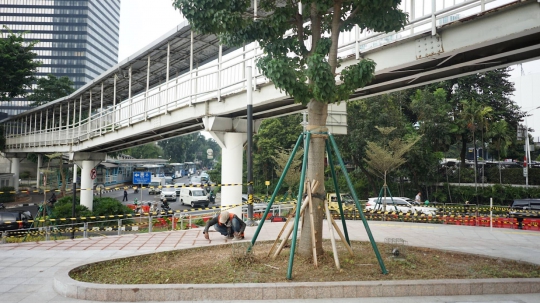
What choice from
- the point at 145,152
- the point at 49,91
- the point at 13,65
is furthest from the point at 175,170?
the point at 13,65

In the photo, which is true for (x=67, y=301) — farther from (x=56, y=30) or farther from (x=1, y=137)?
(x=56, y=30)

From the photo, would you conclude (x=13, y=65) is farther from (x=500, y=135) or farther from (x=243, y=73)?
(x=500, y=135)

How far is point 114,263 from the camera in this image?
6.65 meters

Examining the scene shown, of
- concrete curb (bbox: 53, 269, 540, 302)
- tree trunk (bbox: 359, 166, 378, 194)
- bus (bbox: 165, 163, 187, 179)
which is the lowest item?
concrete curb (bbox: 53, 269, 540, 302)

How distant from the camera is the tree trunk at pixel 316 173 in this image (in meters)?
6.70

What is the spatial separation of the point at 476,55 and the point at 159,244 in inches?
351

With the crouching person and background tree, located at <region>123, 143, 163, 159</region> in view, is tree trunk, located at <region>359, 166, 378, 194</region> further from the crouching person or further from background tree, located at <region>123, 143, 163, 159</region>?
background tree, located at <region>123, 143, 163, 159</region>

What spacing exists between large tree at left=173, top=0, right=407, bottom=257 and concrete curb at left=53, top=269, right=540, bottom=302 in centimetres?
158

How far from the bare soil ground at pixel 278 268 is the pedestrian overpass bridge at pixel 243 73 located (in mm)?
4399

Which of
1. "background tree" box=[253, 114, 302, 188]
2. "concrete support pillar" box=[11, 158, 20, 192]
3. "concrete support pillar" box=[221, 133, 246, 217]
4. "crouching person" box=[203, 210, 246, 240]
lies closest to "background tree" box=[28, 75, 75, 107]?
"concrete support pillar" box=[11, 158, 20, 192]

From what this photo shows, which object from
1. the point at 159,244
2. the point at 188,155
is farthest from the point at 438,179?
the point at 188,155

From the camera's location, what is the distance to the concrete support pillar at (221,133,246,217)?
556 inches

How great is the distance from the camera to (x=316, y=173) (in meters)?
6.80

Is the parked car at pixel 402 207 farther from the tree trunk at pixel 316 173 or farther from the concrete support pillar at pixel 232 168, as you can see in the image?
the tree trunk at pixel 316 173
